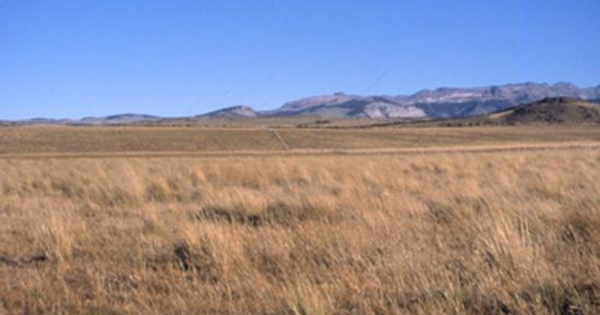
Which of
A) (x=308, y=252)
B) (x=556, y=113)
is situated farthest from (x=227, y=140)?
(x=556, y=113)

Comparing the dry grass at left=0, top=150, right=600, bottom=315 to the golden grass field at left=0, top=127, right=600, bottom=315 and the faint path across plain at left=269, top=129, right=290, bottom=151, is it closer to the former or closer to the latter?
the golden grass field at left=0, top=127, right=600, bottom=315

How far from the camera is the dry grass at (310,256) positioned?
6.14 metres

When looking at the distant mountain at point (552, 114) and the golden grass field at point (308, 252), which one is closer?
the golden grass field at point (308, 252)

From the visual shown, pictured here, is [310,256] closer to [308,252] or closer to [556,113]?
[308,252]

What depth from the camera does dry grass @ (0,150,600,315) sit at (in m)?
6.14

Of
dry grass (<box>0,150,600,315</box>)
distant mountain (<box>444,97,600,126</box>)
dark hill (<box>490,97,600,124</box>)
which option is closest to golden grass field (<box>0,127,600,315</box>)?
dry grass (<box>0,150,600,315</box>)

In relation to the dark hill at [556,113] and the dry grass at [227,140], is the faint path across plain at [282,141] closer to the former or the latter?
the dry grass at [227,140]

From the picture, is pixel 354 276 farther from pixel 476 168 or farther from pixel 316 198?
pixel 476 168

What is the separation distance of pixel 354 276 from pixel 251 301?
42.6 inches

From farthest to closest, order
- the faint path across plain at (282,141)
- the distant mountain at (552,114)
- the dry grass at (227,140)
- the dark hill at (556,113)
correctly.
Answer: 1. the dark hill at (556,113)
2. the distant mountain at (552,114)
3. the dry grass at (227,140)
4. the faint path across plain at (282,141)

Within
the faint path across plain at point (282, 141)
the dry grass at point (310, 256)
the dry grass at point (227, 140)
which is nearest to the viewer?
the dry grass at point (310, 256)

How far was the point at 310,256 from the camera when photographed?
26.4 ft

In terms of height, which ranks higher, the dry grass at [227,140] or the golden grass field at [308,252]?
the golden grass field at [308,252]

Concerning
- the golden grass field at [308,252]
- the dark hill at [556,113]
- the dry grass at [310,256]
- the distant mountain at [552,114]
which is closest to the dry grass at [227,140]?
the distant mountain at [552,114]
